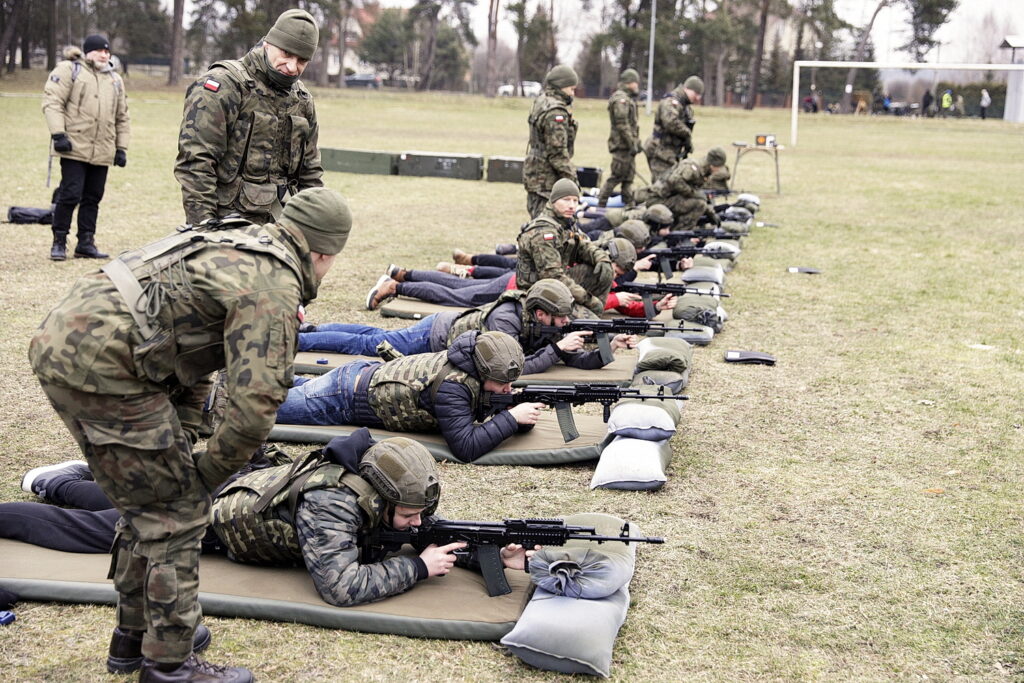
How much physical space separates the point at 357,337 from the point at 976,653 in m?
5.13

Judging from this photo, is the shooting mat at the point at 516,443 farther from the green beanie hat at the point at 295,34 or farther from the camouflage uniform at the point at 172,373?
the camouflage uniform at the point at 172,373

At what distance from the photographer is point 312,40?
6531 mm

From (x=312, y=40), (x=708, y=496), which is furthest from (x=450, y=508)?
(x=312, y=40)

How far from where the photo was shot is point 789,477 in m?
6.50

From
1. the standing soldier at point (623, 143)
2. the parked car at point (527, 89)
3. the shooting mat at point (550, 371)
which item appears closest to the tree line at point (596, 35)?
the parked car at point (527, 89)

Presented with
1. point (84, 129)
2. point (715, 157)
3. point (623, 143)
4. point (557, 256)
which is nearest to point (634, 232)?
point (557, 256)

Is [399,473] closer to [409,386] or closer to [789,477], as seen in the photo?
[409,386]

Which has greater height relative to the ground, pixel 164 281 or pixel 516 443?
pixel 164 281

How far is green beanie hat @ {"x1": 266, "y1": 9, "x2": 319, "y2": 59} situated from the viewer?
6432 mm

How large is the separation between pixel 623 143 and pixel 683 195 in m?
2.31

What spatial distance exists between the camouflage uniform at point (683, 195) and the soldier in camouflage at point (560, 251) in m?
4.75

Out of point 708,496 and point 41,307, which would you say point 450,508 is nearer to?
point 708,496

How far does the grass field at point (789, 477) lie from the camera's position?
14.5 feet

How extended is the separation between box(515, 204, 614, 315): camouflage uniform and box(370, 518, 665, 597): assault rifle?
4158 mm
